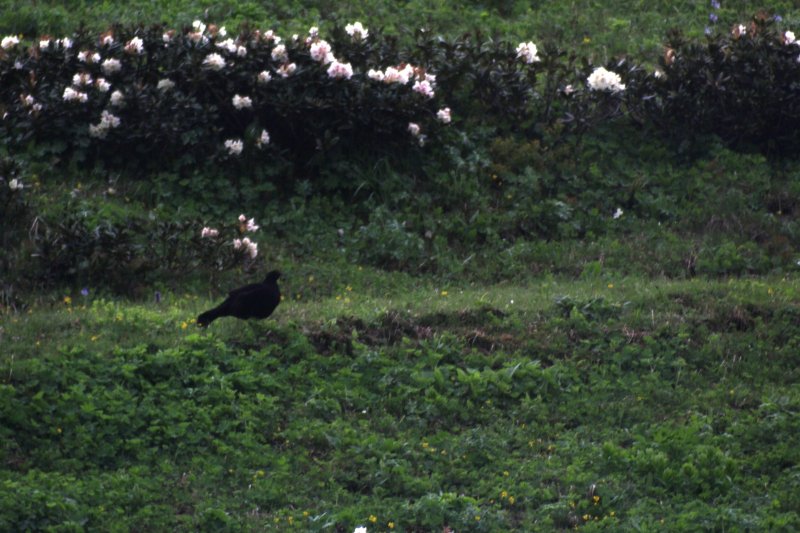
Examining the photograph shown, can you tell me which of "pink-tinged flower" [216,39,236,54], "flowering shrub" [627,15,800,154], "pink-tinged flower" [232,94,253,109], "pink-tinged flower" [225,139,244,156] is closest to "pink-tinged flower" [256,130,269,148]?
"pink-tinged flower" [225,139,244,156]

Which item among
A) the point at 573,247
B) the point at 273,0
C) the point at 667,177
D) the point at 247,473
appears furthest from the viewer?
the point at 273,0

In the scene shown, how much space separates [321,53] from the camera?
12281 millimetres

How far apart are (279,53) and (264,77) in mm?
277

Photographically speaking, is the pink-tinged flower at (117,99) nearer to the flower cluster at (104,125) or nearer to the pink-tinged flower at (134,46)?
the flower cluster at (104,125)

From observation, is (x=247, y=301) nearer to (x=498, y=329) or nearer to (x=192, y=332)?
(x=192, y=332)

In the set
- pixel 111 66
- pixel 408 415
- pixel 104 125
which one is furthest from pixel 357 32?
pixel 408 415

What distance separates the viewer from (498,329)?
946 cm

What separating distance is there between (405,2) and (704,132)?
14.8 ft

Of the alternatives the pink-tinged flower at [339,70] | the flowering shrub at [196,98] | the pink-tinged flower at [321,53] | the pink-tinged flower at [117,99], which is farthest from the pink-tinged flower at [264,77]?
the pink-tinged flower at [117,99]

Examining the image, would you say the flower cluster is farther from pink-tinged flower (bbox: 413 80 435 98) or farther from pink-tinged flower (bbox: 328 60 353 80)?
pink-tinged flower (bbox: 413 80 435 98)

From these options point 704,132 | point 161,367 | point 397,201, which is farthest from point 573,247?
point 161,367

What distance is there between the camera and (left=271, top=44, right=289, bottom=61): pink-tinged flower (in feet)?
40.3

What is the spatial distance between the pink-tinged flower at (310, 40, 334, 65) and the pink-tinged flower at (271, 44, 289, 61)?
0.26m

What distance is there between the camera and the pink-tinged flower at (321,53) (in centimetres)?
1229
